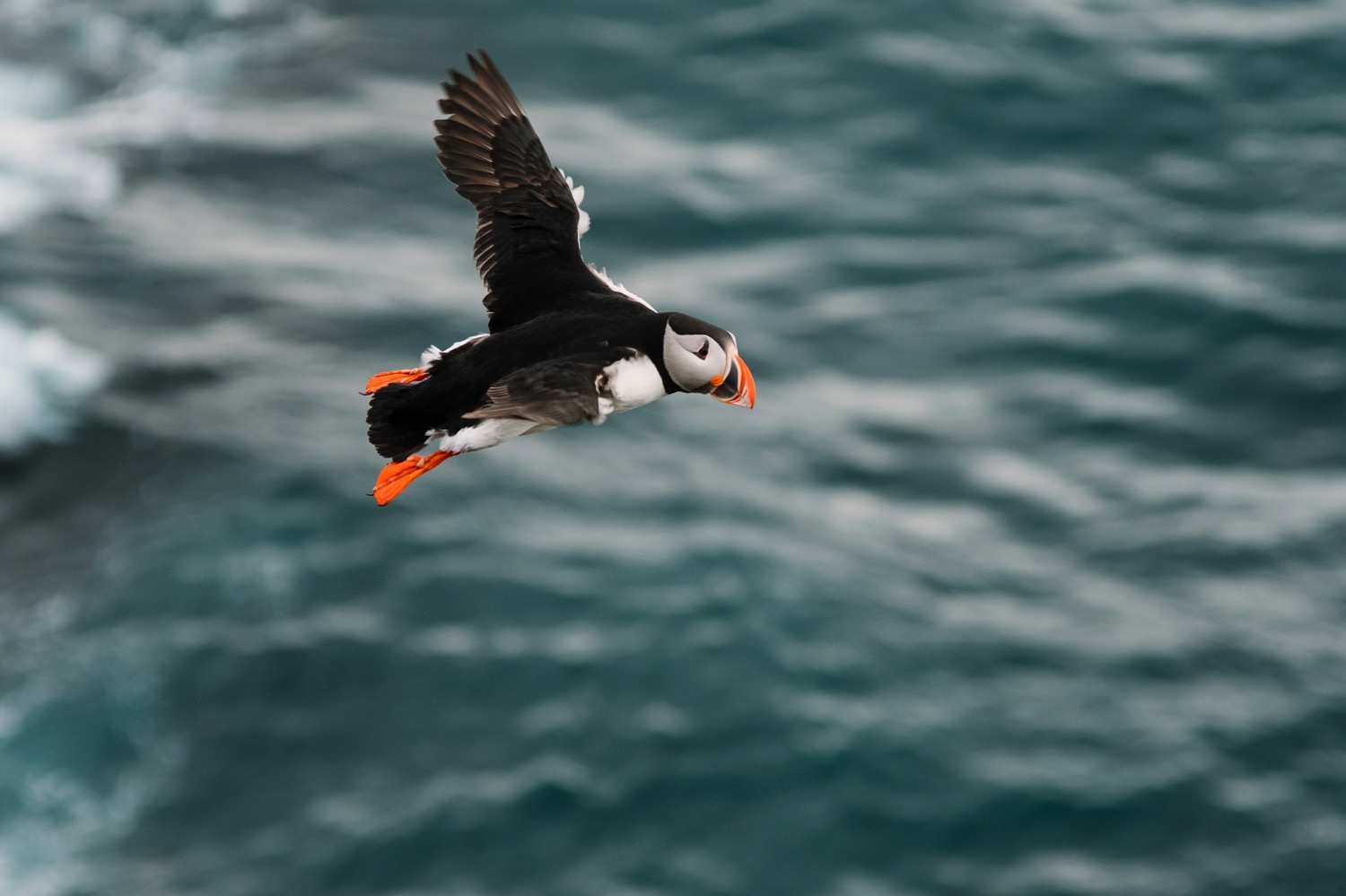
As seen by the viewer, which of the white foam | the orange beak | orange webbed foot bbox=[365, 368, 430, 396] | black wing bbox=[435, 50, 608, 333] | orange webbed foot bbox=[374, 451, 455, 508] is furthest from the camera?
the white foam

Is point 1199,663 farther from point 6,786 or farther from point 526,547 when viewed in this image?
point 6,786

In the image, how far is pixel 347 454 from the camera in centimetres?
2959

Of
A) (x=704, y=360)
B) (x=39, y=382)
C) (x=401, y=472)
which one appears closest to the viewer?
(x=704, y=360)

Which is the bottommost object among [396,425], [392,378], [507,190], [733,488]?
[396,425]

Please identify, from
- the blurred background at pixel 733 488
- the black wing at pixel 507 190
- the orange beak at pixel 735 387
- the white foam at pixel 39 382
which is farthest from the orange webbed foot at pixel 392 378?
the white foam at pixel 39 382

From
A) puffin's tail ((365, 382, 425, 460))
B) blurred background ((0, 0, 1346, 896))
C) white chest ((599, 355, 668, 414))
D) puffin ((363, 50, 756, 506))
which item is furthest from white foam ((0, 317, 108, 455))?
white chest ((599, 355, 668, 414))

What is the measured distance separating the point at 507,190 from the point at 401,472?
239 cm

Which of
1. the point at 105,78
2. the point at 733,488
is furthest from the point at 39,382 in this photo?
the point at 733,488

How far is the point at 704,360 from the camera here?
839 centimetres

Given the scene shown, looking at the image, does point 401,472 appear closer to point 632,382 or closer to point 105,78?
point 632,382

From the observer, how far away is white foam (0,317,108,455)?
2970 centimetres

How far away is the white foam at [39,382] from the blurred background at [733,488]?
117mm

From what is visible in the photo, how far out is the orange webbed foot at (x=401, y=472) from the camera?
8656 millimetres

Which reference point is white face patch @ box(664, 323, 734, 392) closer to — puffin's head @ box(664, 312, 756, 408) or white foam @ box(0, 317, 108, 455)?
puffin's head @ box(664, 312, 756, 408)
